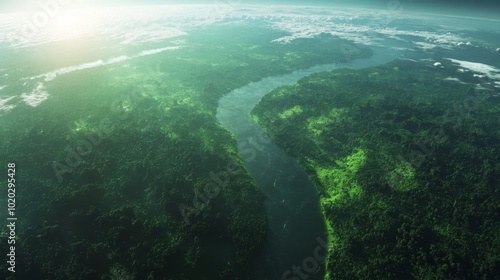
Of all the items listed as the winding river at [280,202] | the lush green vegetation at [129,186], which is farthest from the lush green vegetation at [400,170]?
the lush green vegetation at [129,186]

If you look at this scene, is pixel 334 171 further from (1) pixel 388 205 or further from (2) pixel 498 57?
(2) pixel 498 57

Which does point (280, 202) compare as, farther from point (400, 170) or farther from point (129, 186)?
point (129, 186)

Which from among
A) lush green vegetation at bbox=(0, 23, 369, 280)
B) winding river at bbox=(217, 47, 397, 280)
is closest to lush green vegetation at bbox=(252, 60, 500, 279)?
winding river at bbox=(217, 47, 397, 280)

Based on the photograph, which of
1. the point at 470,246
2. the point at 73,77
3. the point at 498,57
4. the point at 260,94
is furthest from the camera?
the point at 498,57

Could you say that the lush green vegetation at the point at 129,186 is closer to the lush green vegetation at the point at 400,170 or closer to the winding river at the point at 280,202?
the winding river at the point at 280,202

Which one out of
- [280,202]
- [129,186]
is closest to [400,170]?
[280,202]

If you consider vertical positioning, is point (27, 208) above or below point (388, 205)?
below

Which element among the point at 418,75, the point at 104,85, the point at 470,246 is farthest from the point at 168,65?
the point at 470,246

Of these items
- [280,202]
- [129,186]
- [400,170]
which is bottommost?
[280,202]
